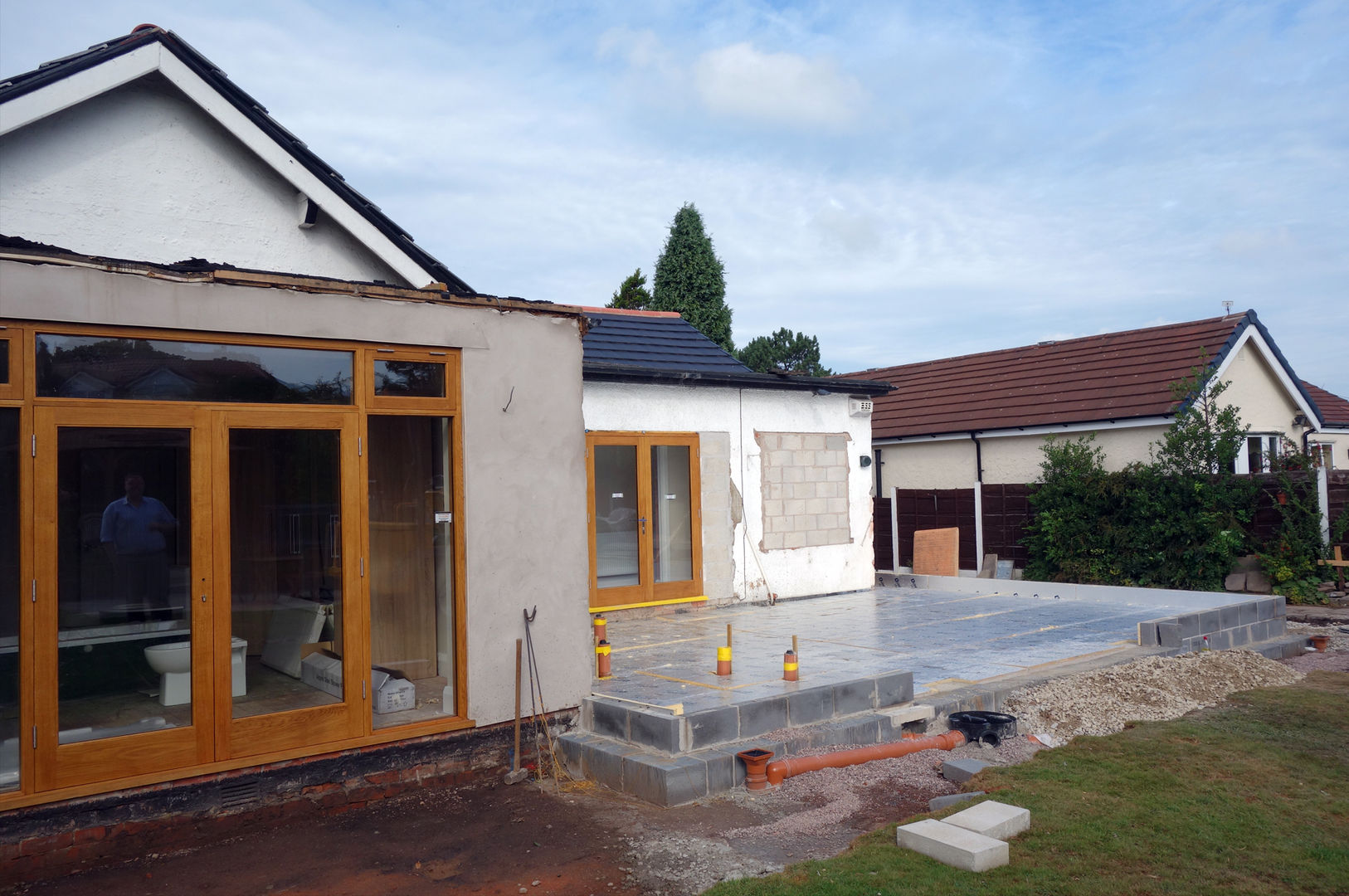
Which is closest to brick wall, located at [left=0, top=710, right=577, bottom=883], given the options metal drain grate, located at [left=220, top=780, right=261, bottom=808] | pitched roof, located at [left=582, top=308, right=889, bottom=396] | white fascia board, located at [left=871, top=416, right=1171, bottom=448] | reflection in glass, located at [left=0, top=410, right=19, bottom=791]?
metal drain grate, located at [left=220, top=780, right=261, bottom=808]

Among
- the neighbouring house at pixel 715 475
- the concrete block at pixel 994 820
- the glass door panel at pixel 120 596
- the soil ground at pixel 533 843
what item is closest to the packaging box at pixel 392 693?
the soil ground at pixel 533 843

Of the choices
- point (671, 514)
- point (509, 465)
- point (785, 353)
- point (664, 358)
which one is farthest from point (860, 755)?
point (785, 353)

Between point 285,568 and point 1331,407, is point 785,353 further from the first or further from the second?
point 285,568

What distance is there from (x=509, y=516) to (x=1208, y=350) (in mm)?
15061

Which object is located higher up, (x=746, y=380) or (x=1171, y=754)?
(x=746, y=380)

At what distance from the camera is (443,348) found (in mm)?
6895

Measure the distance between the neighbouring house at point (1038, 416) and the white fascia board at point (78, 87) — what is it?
15.2 m

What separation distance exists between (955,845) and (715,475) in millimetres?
8844

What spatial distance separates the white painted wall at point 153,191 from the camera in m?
8.02

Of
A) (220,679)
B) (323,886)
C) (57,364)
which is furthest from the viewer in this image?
(220,679)

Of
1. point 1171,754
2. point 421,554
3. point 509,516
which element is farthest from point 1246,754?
point 421,554

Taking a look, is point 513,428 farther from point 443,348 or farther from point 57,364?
point 57,364

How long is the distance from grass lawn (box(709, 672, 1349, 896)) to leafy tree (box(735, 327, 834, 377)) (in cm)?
3399

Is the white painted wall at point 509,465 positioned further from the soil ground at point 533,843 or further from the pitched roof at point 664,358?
the pitched roof at point 664,358
